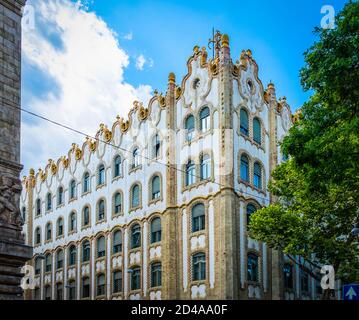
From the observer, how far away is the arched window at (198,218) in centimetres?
3225

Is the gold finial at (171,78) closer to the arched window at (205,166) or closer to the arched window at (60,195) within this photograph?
the arched window at (205,166)

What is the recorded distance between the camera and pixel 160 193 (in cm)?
3531

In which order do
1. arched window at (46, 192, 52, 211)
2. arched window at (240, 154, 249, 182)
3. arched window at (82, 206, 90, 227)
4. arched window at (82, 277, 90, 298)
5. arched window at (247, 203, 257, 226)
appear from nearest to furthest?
1. arched window at (247, 203, 257, 226)
2. arched window at (240, 154, 249, 182)
3. arched window at (82, 277, 90, 298)
4. arched window at (82, 206, 90, 227)
5. arched window at (46, 192, 52, 211)

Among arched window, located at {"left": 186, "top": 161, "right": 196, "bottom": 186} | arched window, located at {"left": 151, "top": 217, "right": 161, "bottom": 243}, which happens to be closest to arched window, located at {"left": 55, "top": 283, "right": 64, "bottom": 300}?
arched window, located at {"left": 151, "top": 217, "right": 161, "bottom": 243}

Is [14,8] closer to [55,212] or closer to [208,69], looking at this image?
[208,69]

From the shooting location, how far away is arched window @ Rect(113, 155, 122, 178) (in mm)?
39625

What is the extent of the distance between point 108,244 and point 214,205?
10.7 m

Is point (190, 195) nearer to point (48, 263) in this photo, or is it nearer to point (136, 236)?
point (136, 236)

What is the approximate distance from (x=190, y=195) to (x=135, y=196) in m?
5.71

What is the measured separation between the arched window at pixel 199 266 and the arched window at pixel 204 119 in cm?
734

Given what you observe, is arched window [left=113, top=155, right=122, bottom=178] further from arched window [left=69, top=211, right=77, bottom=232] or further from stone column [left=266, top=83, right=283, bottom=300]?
stone column [left=266, top=83, right=283, bottom=300]

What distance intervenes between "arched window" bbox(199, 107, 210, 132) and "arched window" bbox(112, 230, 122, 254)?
9985 mm
